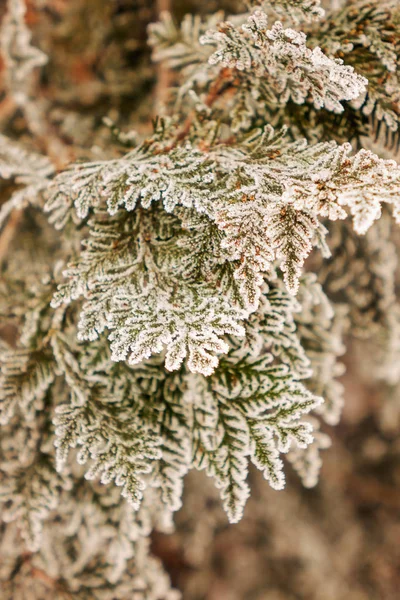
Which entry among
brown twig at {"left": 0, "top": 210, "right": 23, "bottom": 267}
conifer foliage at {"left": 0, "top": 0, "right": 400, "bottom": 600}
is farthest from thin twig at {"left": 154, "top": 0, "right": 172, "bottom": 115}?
brown twig at {"left": 0, "top": 210, "right": 23, "bottom": 267}

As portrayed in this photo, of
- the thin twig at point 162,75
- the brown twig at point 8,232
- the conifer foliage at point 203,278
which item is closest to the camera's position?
the conifer foliage at point 203,278

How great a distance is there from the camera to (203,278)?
120 cm

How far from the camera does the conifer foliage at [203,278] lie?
107 cm

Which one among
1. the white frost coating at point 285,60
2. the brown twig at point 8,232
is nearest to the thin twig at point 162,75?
the brown twig at point 8,232

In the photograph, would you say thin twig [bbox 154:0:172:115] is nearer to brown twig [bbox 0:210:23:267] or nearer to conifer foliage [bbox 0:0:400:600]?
conifer foliage [bbox 0:0:400:600]

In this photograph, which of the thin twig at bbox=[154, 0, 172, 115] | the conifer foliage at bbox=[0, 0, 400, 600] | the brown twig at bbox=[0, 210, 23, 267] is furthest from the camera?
the thin twig at bbox=[154, 0, 172, 115]

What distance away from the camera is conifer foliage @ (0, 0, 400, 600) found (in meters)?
1.07

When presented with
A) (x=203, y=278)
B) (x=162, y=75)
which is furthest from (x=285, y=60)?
(x=162, y=75)

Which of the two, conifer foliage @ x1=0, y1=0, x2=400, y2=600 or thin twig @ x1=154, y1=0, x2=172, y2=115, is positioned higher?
thin twig @ x1=154, y1=0, x2=172, y2=115

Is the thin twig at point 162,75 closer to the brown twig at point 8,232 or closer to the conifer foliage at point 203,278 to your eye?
the conifer foliage at point 203,278

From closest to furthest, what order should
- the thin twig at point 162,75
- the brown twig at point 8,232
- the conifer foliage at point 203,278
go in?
the conifer foliage at point 203,278
the brown twig at point 8,232
the thin twig at point 162,75

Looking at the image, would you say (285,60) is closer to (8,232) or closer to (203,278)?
(203,278)

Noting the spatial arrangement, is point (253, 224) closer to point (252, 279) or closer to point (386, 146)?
point (252, 279)

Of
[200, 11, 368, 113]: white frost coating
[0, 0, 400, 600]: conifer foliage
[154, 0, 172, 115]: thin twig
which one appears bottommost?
[0, 0, 400, 600]: conifer foliage
